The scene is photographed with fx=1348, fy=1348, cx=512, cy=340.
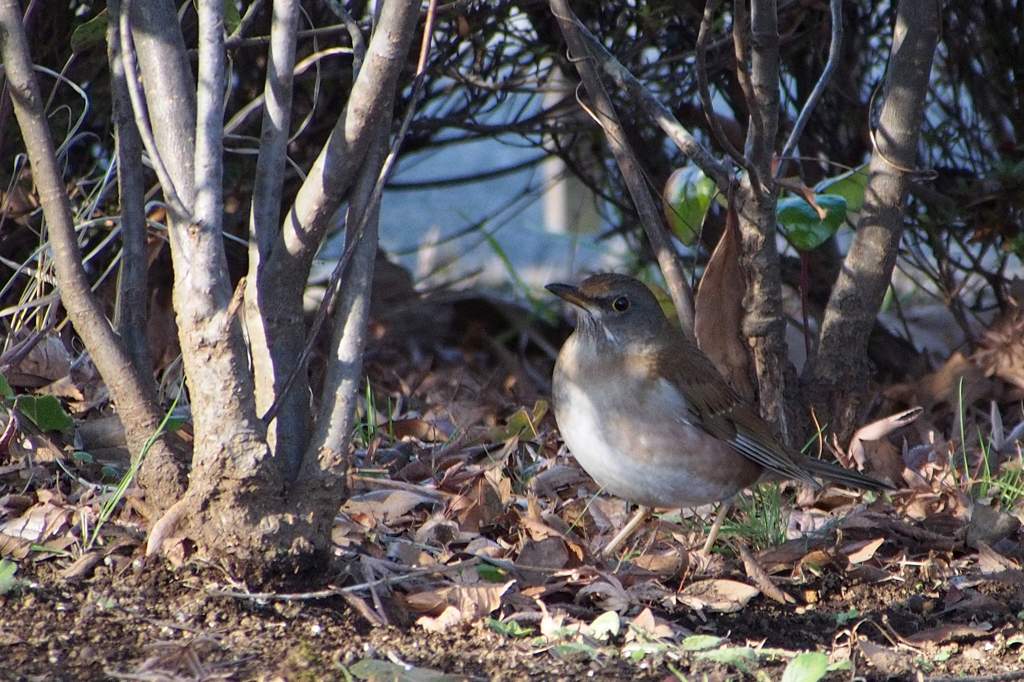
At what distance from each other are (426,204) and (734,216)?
5854 mm

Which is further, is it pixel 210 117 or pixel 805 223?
pixel 805 223

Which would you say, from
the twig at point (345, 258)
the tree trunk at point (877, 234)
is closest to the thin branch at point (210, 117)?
the twig at point (345, 258)

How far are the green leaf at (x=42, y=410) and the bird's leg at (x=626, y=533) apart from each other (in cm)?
166

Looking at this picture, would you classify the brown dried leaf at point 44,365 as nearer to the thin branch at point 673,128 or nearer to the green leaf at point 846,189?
the thin branch at point 673,128

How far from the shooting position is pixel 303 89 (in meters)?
5.16

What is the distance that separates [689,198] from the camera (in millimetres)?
4492

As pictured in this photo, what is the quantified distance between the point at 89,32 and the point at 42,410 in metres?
1.11

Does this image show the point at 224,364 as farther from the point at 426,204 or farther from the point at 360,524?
the point at 426,204

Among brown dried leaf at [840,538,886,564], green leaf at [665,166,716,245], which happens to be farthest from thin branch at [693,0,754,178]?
brown dried leaf at [840,538,886,564]

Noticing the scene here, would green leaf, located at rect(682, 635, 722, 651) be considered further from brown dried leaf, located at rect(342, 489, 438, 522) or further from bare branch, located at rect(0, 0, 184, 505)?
bare branch, located at rect(0, 0, 184, 505)

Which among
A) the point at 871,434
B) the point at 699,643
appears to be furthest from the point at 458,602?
the point at 871,434

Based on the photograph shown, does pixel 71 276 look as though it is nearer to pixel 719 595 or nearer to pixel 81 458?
pixel 81 458

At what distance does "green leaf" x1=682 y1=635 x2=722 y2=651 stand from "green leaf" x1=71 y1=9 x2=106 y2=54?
7.44ft

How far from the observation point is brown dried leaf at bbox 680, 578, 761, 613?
3.80 meters
